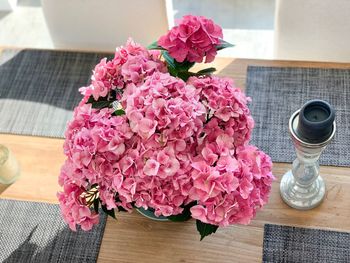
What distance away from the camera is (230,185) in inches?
32.7

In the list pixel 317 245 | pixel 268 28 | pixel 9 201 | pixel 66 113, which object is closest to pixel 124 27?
pixel 66 113

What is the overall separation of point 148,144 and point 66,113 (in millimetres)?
548

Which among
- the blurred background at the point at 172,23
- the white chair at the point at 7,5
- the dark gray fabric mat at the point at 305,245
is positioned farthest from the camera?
the white chair at the point at 7,5

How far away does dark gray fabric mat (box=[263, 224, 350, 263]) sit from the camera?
1057 mm

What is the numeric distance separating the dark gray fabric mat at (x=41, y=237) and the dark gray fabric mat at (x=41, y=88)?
0.67 feet

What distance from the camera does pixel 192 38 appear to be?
93 cm

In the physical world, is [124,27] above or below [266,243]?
above

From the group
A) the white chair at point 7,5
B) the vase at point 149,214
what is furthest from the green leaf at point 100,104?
the white chair at point 7,5

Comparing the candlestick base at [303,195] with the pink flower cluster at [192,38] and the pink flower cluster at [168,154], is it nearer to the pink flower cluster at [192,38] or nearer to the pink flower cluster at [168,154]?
the pink flower cluster at [168,154]

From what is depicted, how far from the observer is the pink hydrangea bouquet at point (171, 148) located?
2.74ft

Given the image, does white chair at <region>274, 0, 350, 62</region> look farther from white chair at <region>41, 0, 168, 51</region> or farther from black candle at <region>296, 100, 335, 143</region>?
black candle at <region>296, 100, 335, 143</region>

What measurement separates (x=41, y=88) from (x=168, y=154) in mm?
659

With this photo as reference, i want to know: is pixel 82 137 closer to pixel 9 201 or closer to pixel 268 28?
pixel 9 201

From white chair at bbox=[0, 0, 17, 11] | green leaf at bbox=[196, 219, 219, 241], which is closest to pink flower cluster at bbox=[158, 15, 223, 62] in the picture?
green leaf at bbox=[196, 219, 219, 241]
